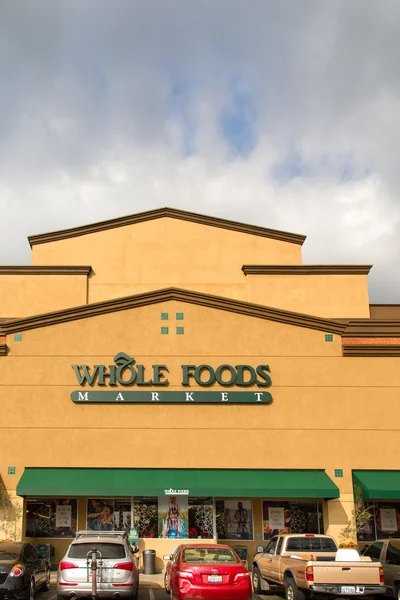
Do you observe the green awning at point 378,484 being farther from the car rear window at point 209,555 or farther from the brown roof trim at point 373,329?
the car rear window at point 209,555

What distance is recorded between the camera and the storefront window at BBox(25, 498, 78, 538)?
2475 centimetres

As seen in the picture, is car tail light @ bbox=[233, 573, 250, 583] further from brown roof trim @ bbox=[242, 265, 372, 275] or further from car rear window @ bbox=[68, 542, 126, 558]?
brown roof trim @ bbox=[242, 265, 372, 275]

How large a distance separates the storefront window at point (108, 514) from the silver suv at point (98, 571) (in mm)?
9037

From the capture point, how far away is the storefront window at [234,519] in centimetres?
2491

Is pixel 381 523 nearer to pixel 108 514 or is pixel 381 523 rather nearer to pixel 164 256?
pixel 108 514

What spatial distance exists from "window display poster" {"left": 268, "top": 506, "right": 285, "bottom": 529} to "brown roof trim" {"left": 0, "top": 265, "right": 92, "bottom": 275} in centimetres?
1417

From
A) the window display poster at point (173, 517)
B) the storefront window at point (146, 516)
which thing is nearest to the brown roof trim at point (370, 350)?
the window display poster at point (173, 517)

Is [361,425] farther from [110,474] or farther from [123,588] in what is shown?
[123,588]

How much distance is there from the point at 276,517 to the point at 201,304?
8.51 meters

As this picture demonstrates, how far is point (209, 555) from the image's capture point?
49.9 feet

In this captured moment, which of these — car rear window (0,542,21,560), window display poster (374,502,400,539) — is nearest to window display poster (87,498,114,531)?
car rear window (0,542,21,560)

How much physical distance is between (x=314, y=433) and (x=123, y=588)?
11687 mm

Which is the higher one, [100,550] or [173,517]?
[173,517]

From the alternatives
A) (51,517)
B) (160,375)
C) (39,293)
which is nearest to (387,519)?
(160,375)
